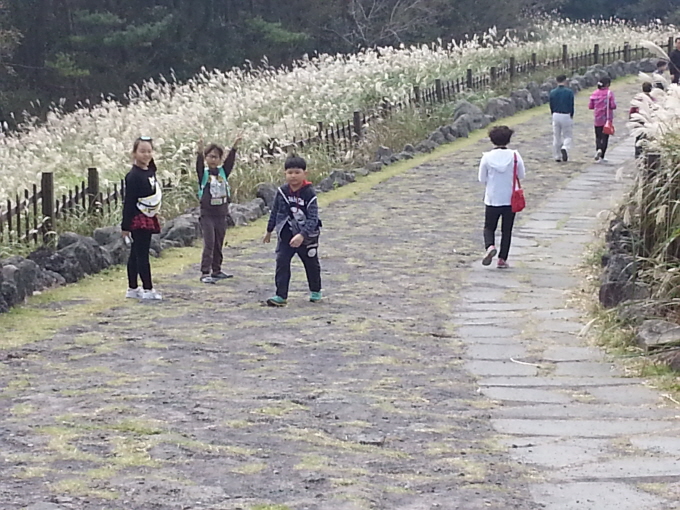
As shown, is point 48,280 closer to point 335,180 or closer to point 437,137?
point 335,180

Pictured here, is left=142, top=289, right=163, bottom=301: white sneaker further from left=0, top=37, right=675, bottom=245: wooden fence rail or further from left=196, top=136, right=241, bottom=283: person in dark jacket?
left=0, top=37, right=675, bottom=245: wooden fence rail

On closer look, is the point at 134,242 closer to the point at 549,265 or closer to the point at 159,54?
the point at 549,265

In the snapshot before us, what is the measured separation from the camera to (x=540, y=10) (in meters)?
47.2

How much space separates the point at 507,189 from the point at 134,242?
3.50 m

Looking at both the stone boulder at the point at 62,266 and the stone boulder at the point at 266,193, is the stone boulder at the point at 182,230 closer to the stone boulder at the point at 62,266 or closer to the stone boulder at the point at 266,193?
the stone boulder at the point at 62,266

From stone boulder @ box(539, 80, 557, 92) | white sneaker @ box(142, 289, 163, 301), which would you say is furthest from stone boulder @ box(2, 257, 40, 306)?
stone boulder @ box(539, 80, 557, 92)

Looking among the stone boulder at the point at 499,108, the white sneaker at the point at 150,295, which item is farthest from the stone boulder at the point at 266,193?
the stone boulder at the point at 499,108

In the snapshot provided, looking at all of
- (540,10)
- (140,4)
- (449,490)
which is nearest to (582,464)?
(449,490)

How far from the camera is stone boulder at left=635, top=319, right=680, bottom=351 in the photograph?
658 cm

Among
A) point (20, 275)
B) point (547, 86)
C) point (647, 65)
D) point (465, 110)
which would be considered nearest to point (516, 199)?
point (20, 275)

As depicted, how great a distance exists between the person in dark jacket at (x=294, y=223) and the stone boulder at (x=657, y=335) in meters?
2.58

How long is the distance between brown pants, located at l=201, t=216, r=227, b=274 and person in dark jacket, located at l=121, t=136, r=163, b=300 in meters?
0.78

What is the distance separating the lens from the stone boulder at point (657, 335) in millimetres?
6578

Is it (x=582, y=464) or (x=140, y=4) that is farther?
(x=140, y=4)
